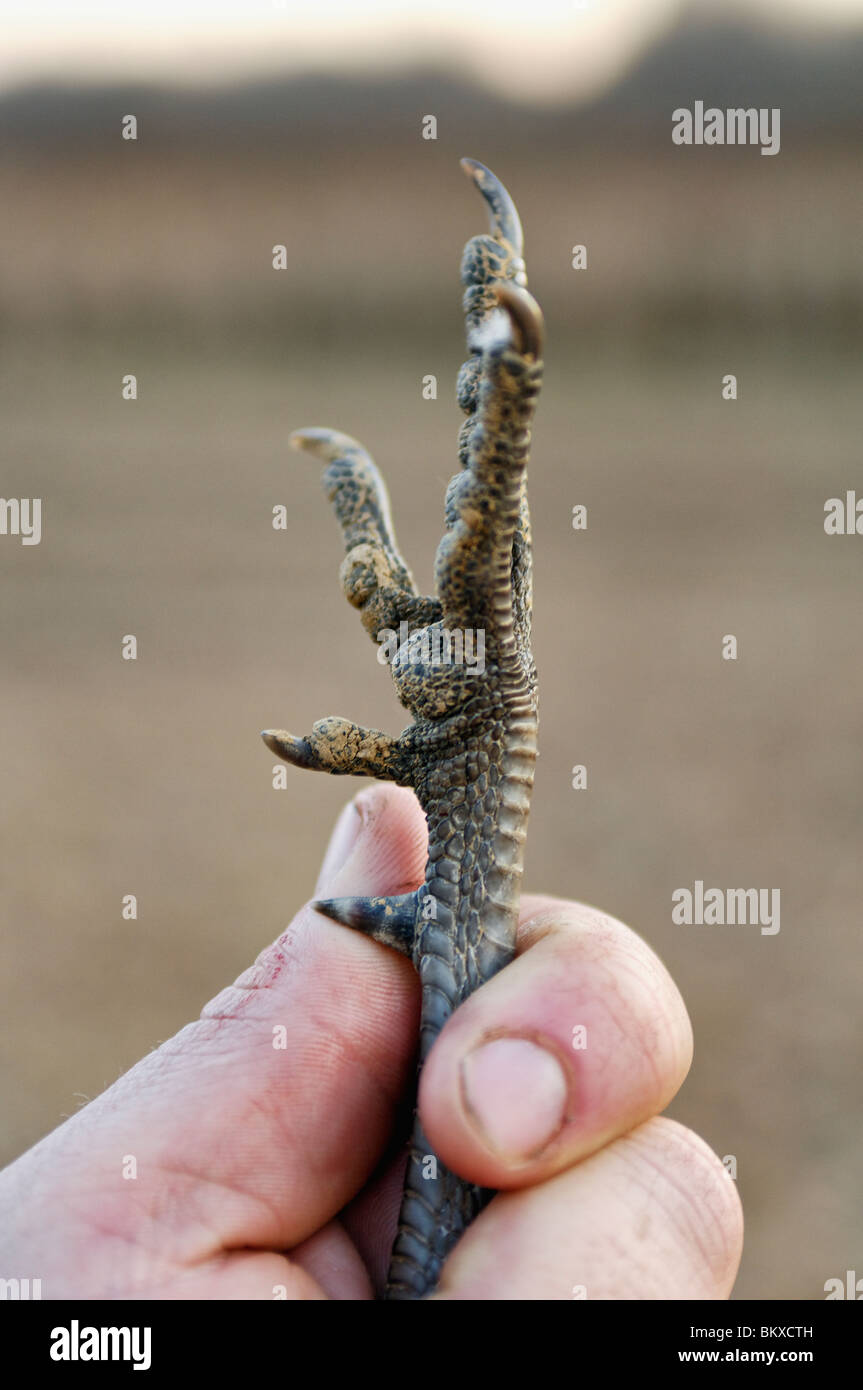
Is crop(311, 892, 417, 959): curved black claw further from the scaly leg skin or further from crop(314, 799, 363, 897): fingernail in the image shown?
crop(314, 799, 363, 897): fingernail

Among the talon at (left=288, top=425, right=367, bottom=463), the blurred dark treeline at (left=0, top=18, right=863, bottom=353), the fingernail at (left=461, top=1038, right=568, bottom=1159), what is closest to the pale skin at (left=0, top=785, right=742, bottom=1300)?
the fingernail at (left=461, top=1038, right=568, bottom=1159)

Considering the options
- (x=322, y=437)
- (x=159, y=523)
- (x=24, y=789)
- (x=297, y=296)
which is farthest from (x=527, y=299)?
(x=297, y=296)

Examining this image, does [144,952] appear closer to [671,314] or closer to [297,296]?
[671,314]

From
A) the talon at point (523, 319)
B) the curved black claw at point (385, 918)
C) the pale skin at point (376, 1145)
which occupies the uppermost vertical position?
the talon at point (523, 319)

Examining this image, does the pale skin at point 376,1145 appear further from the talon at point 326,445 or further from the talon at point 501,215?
the talon at point 501,215

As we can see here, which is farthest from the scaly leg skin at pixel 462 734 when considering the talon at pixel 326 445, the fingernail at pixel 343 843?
the fingernail at pixel 343 843

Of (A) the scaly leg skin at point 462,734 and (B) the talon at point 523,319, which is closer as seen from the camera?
(B) the talon at point 523,319

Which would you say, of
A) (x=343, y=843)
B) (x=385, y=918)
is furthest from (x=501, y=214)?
(x=343, y=843)

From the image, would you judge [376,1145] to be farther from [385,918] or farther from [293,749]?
[293,749]

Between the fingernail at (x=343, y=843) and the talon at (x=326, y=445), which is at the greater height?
the talon at (x=326, y=445)
